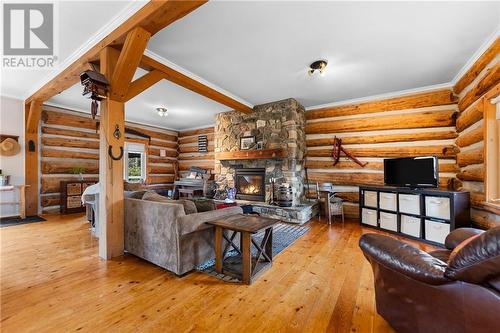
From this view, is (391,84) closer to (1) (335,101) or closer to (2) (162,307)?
(1) (335,101)

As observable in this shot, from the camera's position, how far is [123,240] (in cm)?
283

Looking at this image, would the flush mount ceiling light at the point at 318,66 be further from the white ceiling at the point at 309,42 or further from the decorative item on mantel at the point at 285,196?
the decorative item on mantel at the point at 285,196

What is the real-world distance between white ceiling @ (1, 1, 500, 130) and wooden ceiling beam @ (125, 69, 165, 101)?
0.29m

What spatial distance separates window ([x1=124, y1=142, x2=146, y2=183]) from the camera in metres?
7.11

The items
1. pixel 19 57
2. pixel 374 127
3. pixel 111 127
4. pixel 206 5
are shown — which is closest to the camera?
pixel 206 5

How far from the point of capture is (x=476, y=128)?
3.19m

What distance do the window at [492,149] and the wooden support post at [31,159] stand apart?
8.07 m

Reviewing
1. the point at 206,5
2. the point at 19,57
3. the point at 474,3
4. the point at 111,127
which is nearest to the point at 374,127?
the point at 474,3

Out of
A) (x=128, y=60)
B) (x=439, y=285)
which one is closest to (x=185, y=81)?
(x=128, y=60)

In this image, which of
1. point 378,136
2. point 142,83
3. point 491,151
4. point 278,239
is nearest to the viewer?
point 491,151

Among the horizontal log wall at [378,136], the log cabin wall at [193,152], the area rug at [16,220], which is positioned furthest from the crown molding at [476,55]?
the area rug at [16,220]

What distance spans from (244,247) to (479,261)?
164 cm

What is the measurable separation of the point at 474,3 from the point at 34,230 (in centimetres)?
695

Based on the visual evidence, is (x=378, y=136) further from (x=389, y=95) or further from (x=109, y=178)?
(x=109, y=178)
